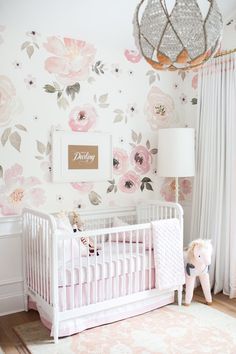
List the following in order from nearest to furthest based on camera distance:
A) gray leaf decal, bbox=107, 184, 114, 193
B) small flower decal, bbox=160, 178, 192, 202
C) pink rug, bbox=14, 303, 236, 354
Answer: pink rug, bbox=14, 303, 236, 354
gray leaf decal, bbox=107, 184, 114, 193
small flower decal, bbox=160, 178, 192, 202

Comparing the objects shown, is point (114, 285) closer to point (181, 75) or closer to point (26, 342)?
point (26, 342)

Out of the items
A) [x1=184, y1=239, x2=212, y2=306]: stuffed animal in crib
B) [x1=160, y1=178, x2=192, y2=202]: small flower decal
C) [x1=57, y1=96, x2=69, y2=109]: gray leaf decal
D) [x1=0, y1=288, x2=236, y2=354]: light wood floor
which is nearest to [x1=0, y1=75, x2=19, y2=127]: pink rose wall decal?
[x1=57, y1=96, x2=69, y2=109]: gray leaf decal

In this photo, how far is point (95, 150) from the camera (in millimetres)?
3447

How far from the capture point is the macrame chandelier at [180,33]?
5.55 ft

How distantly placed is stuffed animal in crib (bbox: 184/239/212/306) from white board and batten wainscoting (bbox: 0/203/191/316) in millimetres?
1353

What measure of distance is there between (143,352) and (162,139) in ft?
5.99

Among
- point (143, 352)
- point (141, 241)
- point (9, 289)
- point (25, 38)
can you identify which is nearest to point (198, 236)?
point (141, 241)

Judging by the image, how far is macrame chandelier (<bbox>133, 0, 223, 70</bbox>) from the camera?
1691mm

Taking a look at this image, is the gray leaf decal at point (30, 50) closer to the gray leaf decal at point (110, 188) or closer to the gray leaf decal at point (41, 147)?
the gray leaf decal at point (41, 147)

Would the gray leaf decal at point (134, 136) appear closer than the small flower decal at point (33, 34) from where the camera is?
No

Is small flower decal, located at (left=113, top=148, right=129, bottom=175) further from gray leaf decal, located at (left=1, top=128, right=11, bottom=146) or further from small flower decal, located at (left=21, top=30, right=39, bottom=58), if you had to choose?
small flower decal, located at (left=21, top=30, right=39, bottom=58)

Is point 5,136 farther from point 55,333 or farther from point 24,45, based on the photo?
point 55,333

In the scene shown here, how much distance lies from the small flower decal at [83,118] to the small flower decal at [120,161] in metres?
0.36

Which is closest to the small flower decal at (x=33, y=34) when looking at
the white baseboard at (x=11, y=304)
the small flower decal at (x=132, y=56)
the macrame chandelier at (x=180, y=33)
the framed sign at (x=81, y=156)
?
the framed sign at (x=81, y=156)
